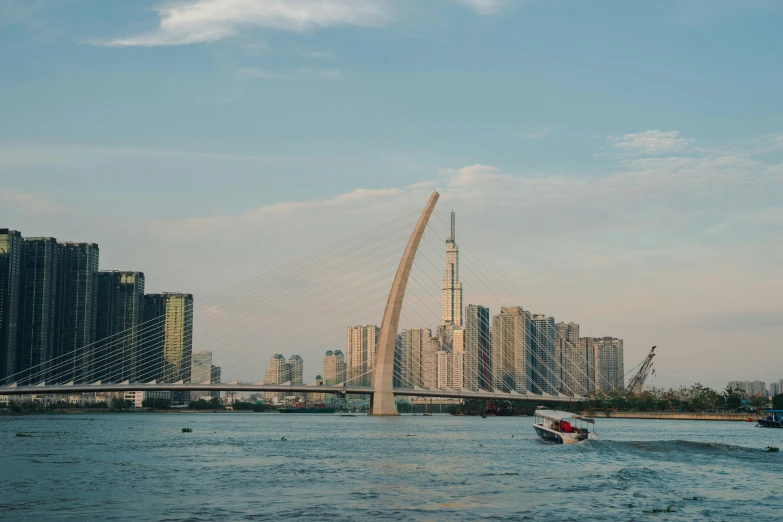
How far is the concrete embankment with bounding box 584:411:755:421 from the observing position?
160 meters

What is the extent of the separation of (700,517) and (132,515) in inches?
699

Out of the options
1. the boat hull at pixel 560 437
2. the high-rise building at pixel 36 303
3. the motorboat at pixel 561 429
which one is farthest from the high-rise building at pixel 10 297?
the boat hull at pixel 560 437

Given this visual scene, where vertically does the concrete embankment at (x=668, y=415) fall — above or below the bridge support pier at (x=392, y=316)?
below

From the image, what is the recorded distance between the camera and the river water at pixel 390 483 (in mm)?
27828

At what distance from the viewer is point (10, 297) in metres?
184

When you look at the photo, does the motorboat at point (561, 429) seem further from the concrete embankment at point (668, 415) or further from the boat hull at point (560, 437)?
the concrete embankment at point (668, 415)

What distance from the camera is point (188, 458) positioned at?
49312 millimetres

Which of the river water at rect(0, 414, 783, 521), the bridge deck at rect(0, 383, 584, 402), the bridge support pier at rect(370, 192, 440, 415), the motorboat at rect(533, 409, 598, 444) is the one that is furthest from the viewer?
the bridge deck at rect(0, 383, 584, 402)

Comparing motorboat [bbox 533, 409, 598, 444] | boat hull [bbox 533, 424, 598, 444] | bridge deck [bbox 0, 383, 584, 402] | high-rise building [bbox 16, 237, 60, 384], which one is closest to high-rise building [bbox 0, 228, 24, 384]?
high-rise building [bbox 16, 237, 60, 384]

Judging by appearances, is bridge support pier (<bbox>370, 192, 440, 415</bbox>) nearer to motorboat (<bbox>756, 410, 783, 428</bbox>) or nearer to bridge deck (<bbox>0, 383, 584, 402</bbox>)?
bridge deck (<bbox>0, 383, 584, 402</bbox>)

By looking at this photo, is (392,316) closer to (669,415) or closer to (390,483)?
(390,483)

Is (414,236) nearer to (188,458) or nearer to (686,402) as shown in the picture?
(188,458)

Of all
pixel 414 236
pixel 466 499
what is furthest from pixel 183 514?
pixel 414 236

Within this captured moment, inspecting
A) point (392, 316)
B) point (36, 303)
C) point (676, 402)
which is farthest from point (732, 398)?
point (36, 303)
